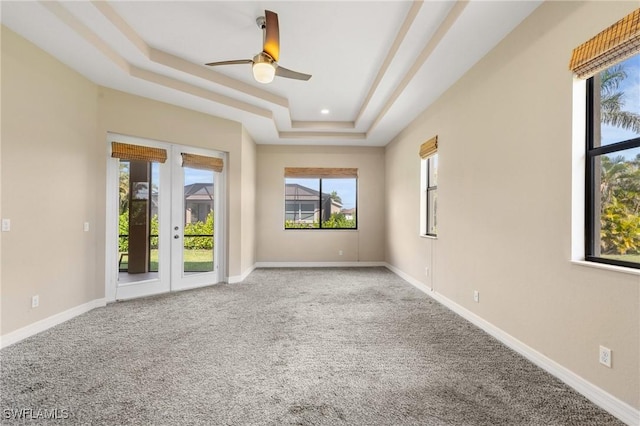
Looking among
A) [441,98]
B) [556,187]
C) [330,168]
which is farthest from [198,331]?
[330,168]

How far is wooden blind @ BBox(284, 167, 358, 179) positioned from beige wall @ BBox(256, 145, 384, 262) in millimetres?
99

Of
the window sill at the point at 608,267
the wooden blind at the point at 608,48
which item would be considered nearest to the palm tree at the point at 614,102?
the wooden blind at the point at 608,48

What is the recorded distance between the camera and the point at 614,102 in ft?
6.80

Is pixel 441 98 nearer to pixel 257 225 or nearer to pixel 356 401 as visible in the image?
pixel 356 401

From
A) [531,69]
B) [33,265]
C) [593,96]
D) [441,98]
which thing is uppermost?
[441,98]

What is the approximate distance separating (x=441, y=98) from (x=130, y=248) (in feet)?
16.2

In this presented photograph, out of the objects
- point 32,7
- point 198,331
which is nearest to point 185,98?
point 32,7

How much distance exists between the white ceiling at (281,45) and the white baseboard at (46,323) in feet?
9.20

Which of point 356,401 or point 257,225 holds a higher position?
point 257,225

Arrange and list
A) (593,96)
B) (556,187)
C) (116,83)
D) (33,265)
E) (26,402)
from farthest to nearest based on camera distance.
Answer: (116,83)
(33,265)
(556,187)
(593,96)
(26,402)

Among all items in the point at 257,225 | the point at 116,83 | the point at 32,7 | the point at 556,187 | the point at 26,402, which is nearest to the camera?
the point at 26,402

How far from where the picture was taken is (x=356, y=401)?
2.00 meters

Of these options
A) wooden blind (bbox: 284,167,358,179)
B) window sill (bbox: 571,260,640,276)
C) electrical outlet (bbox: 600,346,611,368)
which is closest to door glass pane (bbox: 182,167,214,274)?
wooden blind (bbox: 284,167,358,179)

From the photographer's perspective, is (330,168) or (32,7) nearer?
(32,7)
